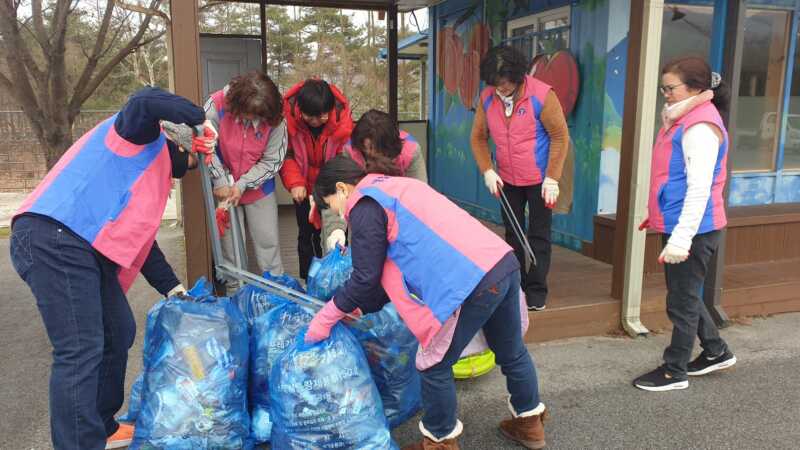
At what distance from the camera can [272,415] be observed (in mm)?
2473

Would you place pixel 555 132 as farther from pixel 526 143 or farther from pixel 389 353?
pixel 389 353

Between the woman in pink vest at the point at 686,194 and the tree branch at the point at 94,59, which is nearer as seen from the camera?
the woman in pink vest at the point at 686,194

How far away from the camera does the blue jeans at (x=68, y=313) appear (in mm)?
2109

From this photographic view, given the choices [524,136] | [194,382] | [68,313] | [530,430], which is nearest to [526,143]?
[524,136]

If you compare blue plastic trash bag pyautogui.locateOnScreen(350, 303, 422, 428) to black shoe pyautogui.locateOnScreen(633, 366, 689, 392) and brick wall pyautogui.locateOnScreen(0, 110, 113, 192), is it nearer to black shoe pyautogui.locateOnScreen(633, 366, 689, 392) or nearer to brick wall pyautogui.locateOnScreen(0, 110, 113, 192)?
black shoe pyautogui.locateOnScreen(633, 366, 689, 392)

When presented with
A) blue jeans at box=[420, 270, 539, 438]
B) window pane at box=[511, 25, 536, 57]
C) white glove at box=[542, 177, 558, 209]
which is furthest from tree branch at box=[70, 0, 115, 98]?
blue jeans at box=[420, 270, 539, 438]

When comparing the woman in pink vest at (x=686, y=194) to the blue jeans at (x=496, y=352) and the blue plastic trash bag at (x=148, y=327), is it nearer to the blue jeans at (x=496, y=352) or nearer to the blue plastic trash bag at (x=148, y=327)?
the blue jeans at (x=496, y=352)

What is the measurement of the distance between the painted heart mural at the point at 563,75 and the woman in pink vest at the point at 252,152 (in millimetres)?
2967

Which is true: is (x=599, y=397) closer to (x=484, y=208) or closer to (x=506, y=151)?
(x=506, y=151)

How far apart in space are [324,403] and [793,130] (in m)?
5.71

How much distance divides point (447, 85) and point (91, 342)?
5.91 metres

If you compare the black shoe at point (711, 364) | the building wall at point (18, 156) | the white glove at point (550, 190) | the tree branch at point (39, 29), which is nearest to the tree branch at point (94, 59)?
the tree branch at point (39, 29)

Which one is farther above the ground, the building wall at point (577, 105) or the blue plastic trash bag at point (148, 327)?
the building wall at point (577, 105)

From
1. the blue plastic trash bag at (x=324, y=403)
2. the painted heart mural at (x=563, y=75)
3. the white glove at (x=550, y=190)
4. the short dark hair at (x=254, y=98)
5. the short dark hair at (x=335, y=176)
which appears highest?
the painted heart mural at (x=563, y=75)
